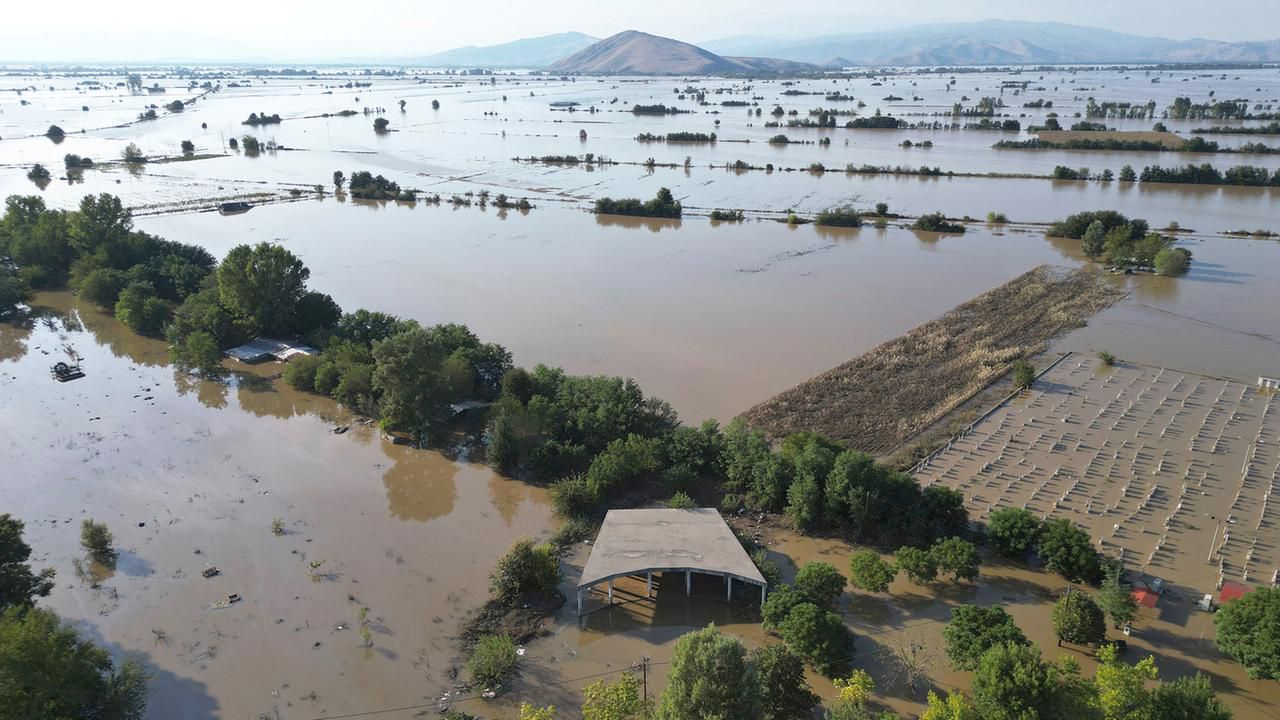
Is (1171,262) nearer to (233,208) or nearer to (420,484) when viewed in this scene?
(420,484)

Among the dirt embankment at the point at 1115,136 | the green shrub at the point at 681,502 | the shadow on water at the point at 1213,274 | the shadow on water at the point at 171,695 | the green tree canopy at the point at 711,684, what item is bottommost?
the shadow on water at the point at 171,695

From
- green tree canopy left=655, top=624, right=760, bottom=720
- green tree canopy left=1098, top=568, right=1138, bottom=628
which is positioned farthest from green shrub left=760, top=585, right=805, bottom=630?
green tree canopy left=1098, top=568, right=1138, bottom=628

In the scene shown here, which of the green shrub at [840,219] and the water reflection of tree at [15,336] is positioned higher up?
the green shrub at [840,219]

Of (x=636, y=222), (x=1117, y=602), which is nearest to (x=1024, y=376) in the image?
(x=1117, y=602)

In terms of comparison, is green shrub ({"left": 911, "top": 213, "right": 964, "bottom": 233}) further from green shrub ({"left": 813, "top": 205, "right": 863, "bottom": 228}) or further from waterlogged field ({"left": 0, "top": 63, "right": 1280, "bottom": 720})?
green shrub ({"left": 813, "top": 205, "right": 863, "bottom": 228})

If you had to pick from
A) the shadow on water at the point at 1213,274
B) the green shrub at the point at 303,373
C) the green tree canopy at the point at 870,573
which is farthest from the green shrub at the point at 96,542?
the shadow on water at the point at 1213,274

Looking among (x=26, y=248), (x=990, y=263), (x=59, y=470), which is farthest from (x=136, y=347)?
(x=990, y=263)

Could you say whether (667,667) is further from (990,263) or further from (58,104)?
(58,104)

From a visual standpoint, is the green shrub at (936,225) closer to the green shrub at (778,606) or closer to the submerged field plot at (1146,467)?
the submerged field plot at (1146,467)
